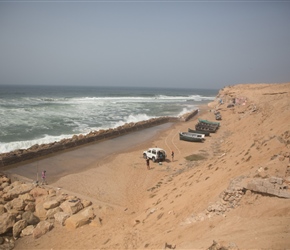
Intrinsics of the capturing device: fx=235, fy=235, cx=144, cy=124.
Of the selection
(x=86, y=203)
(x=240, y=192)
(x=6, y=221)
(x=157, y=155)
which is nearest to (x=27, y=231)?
(x=6, y=221)

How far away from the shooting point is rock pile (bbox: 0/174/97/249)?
39.1ft

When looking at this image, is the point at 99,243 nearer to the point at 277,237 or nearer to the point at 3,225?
the point at 3,225

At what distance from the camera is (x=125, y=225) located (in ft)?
39.9

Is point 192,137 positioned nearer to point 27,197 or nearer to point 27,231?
point 27,197

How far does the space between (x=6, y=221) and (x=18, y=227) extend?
676 millimetres

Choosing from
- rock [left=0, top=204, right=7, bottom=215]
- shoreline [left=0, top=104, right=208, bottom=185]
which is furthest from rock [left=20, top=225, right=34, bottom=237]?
shoreline [left=0, top=104, right=208, bottom=185]

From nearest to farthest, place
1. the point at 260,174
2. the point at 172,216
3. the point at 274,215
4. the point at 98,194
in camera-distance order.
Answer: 1. the point at 274,215
2. the point at 260,174
3. the point at 172,216
4. the point at 98,194

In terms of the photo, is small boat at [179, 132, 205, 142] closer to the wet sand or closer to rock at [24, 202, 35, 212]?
the wet sand

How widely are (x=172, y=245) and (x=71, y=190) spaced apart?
33.8 feet

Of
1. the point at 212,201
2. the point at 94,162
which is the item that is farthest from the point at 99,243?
the point at 94,162

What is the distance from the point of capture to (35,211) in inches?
542

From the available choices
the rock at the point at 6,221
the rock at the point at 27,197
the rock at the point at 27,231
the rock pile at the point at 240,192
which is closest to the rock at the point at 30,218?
the rock at the point at 27,231

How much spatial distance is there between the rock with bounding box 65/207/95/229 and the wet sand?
21.4 feet

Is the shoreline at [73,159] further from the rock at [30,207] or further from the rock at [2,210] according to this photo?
the rock at [2,210]
